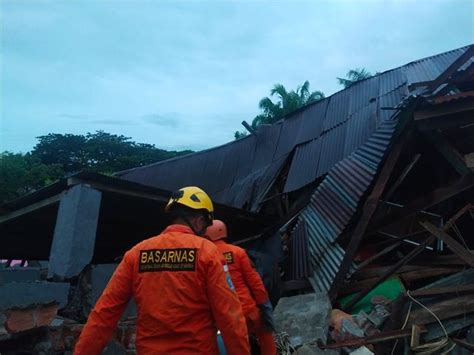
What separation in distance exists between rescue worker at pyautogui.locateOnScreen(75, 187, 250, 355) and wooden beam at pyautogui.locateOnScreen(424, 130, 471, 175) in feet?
13.8

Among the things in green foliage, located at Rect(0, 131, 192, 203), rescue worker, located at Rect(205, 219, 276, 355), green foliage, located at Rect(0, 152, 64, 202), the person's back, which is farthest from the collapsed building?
green foliage, located at Rect(0, 131, 192, 203)

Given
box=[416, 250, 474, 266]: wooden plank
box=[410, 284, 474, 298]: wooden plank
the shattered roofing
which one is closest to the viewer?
box=[410, 284, 474, 298]: wooden plank

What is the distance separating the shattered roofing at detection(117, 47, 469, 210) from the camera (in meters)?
7.60

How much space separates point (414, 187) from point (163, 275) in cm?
592

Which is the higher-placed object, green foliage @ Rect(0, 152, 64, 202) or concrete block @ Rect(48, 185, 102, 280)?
green foliage @ Rect(0, 152, 64, 202)

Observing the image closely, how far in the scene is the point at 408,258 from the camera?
5.56 meters

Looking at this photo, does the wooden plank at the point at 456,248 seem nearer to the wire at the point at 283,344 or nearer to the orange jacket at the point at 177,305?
the wire at the point at 283,344

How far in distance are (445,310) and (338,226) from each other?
74.0 inches

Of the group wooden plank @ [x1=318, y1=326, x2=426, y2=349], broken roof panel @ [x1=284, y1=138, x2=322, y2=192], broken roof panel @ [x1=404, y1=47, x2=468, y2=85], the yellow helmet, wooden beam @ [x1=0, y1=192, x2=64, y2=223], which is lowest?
wooden plank @ [x1=318, y1=326, x2=426, y2=349]

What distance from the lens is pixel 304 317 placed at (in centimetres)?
528

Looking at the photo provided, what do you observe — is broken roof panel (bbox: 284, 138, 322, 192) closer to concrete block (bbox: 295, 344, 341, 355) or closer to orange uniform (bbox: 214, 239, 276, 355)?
concrete block (bbox: 295, 344, 341, 355)

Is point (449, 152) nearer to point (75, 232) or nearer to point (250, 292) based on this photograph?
point (250, 292)

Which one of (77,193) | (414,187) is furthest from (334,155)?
A: (77,193)

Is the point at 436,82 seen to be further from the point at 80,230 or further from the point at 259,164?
the point at 259,164
